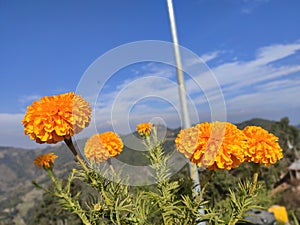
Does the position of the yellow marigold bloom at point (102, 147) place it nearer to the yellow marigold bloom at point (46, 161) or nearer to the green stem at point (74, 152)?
the green stem at point (74, 152)

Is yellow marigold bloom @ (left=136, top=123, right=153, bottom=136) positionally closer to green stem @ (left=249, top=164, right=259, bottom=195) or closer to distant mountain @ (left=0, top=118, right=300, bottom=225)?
distant mountain @ (left=0, top=118, right=300, bottom=225)

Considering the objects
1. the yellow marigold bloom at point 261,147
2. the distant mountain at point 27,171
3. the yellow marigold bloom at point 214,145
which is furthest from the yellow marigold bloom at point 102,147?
the yellow marigold bloom at point 261,147

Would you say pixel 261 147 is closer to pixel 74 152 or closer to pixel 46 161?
pixel 74 152

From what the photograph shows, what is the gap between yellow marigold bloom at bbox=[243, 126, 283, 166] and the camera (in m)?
1.05

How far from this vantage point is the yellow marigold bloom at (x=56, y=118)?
35.2 inches

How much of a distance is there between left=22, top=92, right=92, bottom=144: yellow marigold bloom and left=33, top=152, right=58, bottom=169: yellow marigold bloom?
0.43m

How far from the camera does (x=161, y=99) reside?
1.11 m

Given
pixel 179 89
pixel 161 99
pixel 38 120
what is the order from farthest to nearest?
pixel 179 89, pixel 161 99, pixel 38 120

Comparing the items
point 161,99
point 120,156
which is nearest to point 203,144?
point 161,99

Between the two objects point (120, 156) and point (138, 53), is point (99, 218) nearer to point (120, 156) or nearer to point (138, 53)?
point (120, 156)

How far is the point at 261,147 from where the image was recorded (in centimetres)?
106

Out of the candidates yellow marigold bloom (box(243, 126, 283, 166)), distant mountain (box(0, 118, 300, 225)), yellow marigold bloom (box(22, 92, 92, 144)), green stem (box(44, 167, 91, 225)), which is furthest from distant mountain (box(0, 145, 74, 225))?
yellow marigold bloom (box(243, 126, 283, 166))

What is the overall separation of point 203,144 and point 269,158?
11.8 inches

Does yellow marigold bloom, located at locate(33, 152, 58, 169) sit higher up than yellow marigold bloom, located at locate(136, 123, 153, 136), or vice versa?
yellow marigold bloom, located at locate(136, 123, 153, 136)
